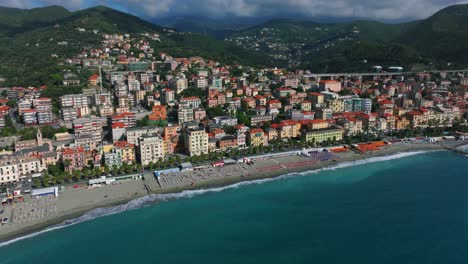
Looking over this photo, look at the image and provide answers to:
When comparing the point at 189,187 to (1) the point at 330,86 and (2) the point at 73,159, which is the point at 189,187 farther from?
(1) the point at 330,86

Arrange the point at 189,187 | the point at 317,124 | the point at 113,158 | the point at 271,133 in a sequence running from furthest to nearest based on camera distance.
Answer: the point at 317,124, the point at 271,133, the point at 113,158, the point at 189,187

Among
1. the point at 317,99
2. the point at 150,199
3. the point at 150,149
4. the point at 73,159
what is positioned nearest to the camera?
the point at 150,199

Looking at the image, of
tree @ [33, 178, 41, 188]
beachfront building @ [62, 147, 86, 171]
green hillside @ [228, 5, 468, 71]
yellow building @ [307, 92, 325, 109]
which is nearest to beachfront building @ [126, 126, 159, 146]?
beachfront building @ [62, 147, 86, 171]

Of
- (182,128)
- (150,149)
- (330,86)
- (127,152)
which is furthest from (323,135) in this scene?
(330,86)

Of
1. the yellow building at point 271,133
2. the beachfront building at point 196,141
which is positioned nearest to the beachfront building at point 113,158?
the beachfront building at point 196,141

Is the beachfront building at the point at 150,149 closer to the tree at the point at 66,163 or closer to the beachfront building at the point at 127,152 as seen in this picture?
the beachfront building at the point at 127,152

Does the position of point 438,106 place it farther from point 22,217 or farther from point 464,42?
point 464,42

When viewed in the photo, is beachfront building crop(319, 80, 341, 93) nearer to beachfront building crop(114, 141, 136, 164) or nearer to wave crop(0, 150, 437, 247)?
wave crop(0, 150, 437, 247)
